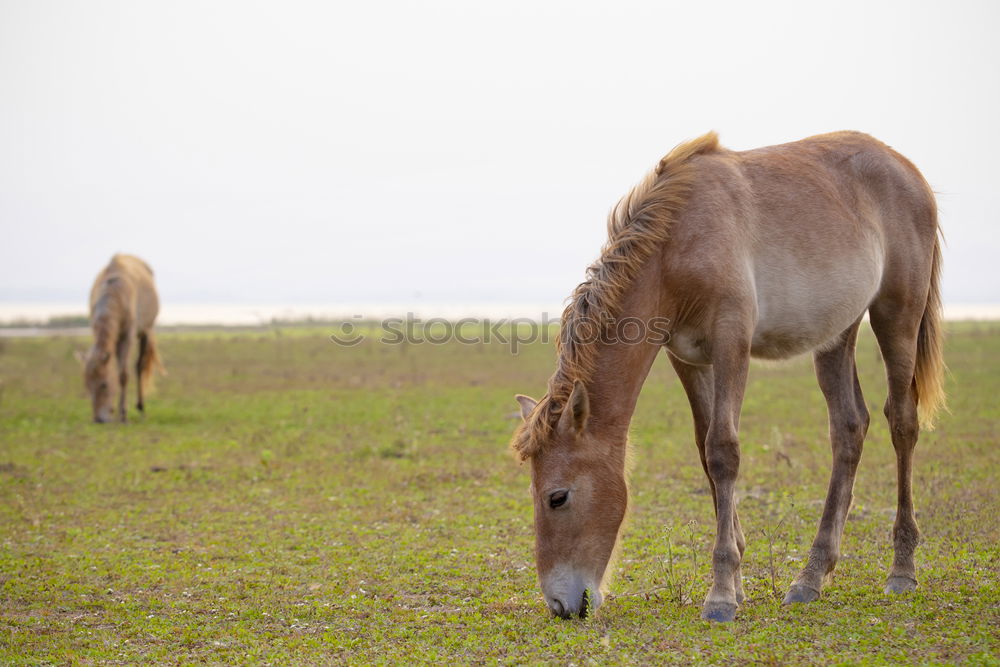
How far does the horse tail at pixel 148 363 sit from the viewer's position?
59.9 ft

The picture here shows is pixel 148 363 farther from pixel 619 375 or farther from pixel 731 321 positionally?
pixel 731 321

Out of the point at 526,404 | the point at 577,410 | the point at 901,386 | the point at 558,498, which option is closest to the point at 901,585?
the point at 901,386

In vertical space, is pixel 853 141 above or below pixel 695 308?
above

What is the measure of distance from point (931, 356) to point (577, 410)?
3.24m

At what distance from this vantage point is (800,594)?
5.45 metres

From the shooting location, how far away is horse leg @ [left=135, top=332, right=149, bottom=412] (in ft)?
57.4

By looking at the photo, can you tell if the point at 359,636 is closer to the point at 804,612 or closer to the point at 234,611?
the point at 234,611

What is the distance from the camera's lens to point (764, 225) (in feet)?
18.1

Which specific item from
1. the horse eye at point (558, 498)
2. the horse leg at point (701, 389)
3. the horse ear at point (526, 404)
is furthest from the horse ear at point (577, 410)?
the horse leg at point (701, 389)

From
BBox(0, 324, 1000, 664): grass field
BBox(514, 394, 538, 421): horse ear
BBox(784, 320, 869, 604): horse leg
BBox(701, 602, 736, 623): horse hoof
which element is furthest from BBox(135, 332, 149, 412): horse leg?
BBox(701, 602, 736, 623): horse hoof

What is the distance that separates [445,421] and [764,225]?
430 inches

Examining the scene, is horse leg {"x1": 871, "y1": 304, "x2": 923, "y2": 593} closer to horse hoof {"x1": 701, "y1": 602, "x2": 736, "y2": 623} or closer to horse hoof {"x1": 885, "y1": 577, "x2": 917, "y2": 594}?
horse hoof {"x1": 885, "y1": 577, "x2": 917, "y2": 594}

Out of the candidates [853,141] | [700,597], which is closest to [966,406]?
[853,141]

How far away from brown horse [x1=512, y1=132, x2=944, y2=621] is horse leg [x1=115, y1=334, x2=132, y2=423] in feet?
43.9
